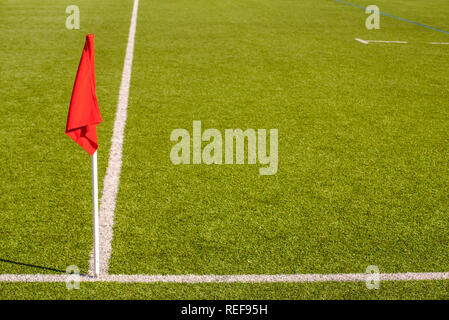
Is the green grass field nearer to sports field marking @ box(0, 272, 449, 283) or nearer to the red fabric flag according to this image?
sports field marking @ box(0, 272, 449, 283)

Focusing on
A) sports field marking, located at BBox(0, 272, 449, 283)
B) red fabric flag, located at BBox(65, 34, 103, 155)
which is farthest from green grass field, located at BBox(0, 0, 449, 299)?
red fabric flag, located at BBox(65, 34, 103, 155)

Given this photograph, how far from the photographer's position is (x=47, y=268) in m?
3.19

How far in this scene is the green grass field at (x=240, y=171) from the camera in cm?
332

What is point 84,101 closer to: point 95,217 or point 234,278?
point 95,217

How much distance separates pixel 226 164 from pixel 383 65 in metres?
4.85

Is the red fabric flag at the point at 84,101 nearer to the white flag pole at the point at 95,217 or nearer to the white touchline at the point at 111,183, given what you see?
the white flag pole at the point at 95,217

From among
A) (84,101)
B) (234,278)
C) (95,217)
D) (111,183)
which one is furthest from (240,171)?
(84,101)

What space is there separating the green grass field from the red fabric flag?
0.98m

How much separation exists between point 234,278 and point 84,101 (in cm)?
146

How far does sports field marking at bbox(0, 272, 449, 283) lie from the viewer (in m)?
3.10

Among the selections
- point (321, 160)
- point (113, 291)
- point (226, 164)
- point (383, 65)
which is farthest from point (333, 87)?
point (113, 291)

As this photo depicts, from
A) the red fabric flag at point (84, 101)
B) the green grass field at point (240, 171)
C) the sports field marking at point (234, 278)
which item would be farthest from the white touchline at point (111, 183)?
the red fabric flag at point (84, 101)
